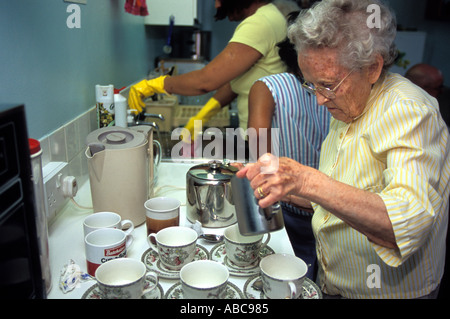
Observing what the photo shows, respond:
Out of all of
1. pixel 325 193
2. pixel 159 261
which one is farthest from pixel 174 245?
pixel 325 193

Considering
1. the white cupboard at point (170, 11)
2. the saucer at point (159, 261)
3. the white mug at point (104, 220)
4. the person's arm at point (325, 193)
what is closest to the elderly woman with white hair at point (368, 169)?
the person's arm at point (325, 193)

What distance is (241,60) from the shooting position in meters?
1.70

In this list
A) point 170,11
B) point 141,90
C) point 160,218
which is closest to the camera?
point 160,218

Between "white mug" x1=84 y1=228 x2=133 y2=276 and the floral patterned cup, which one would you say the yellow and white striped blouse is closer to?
the floral patterned cup

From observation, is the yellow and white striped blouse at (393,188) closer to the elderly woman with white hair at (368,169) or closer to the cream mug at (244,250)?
the elderly woman with white hair at (368,169)

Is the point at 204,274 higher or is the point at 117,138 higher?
the point at 117,138

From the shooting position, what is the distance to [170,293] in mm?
813

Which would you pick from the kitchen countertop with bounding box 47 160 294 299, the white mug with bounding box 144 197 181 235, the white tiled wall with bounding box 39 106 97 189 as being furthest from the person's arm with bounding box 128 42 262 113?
the white mug with bounding box 144 197 181 235

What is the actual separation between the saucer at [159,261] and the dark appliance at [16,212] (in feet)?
0.95

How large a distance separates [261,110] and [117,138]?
0.58m

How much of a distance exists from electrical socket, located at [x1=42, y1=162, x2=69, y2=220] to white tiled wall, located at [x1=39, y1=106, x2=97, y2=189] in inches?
1.5

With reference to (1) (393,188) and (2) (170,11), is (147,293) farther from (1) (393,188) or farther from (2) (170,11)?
(2) (170,11)

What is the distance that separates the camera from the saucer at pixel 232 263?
2.96 ft
